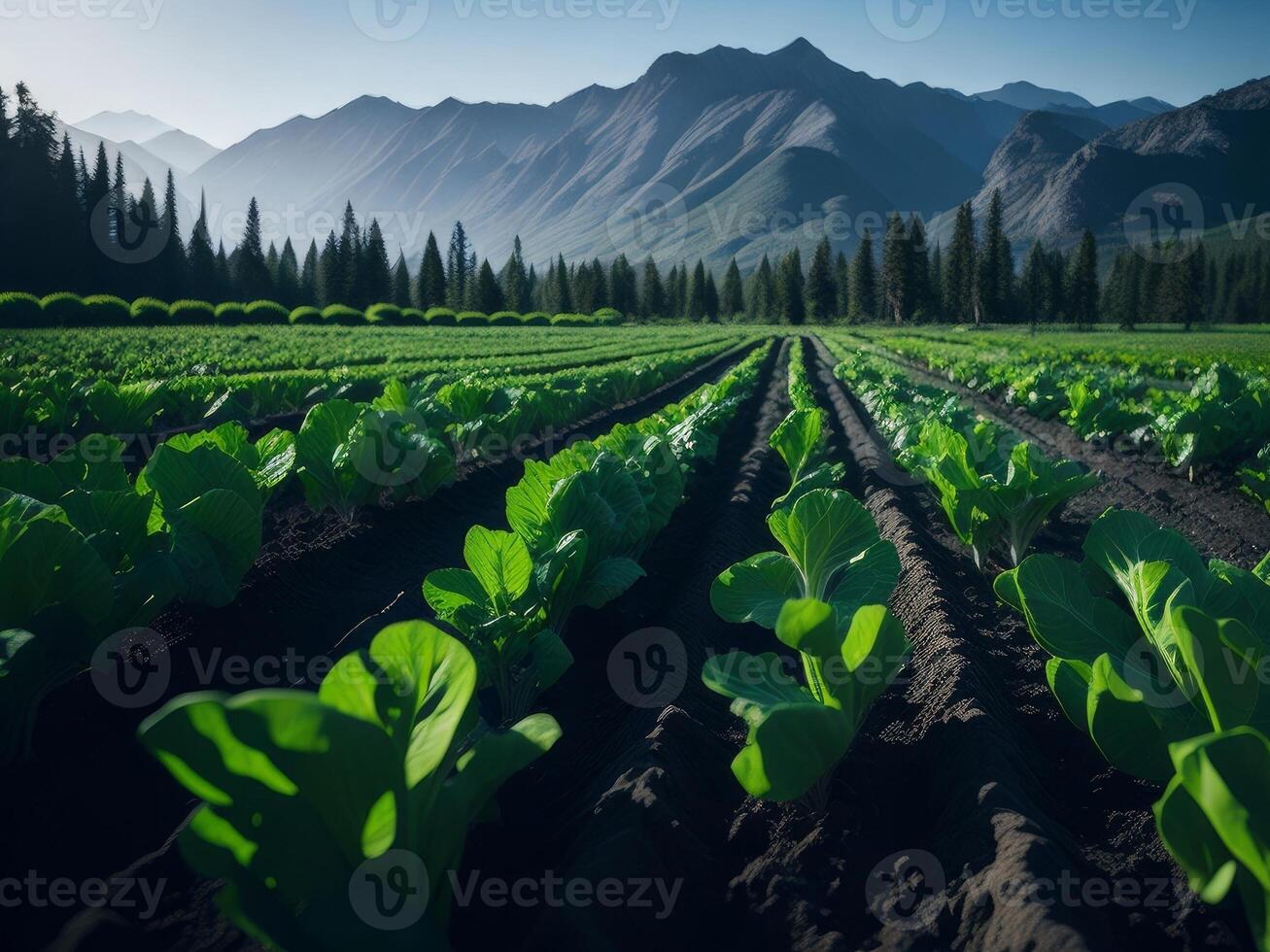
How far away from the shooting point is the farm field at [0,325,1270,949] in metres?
1.17

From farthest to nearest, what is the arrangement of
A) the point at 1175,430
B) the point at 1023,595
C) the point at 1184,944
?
the point at 1175,430, the point at 1023,595, the point at 1184,944

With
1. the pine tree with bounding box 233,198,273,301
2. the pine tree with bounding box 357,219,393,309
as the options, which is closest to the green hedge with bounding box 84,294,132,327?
the pine tree with bounding box 233,198,273,301

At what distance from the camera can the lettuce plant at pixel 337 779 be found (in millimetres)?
991

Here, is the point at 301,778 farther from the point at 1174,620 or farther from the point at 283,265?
the point at 283,265

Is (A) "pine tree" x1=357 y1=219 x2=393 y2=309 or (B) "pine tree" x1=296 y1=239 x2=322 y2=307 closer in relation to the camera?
(A) "pine tree" x1=357 y1=219 x2=393 y2=309

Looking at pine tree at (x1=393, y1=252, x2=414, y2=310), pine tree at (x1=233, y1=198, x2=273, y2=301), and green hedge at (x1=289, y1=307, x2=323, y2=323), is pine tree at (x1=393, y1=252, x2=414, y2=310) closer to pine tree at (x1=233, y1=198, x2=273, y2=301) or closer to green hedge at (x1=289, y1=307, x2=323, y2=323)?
pine tree at (x1=233, y1=198, x2=273, y2=301)

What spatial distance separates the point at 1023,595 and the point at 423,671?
1.44m

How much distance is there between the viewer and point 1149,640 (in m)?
1.82

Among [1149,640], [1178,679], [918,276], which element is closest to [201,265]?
[918,276]

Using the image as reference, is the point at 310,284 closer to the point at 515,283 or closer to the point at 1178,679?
the point at 515,283

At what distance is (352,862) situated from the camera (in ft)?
3.93

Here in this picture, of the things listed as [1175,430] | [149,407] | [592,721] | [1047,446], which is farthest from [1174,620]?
[1047,446]

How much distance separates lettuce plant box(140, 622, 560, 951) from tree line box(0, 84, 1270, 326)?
5461 centimetres

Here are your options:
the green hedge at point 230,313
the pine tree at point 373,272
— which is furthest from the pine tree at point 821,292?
the green hedge at point 230,313
